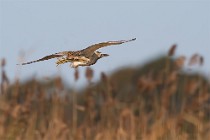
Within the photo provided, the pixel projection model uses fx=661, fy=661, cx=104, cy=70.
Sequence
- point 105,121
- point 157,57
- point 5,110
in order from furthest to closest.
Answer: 1. point 157,57
2. point 105,121
3. point 5,110

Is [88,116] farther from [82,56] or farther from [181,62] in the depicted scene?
[82,56]

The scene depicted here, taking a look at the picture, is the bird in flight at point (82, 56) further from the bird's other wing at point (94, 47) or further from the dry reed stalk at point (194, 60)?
the dry reed stalk at point (194, 60)

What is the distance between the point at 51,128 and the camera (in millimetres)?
4090

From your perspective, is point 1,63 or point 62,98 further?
point 62,98

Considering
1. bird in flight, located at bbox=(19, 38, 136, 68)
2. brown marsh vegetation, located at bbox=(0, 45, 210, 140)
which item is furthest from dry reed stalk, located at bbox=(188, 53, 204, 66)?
bird in flight, located at bbox=(19, 38, 136, 68)

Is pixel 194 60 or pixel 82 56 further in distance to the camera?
pixel 194 60

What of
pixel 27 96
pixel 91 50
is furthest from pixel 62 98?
pixel 91 50

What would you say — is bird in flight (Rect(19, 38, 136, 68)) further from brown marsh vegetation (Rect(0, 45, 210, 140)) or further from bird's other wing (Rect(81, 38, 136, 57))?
brown marsh vegetation (Rect(0, 45, 210, 140))

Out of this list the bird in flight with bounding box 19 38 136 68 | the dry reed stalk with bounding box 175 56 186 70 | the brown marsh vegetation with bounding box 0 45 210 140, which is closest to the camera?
the bird in flight with bounding box 19 38 136 68

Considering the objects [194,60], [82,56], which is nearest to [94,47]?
[82,56]

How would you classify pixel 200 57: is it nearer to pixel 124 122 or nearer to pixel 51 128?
pixel 124 122

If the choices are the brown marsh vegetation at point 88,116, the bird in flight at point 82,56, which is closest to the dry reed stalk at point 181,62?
the brown marsh vegetation at point 88,116

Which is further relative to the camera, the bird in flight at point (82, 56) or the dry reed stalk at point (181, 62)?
the dry reed stalk at point (181, 62)

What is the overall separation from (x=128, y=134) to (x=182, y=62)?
0.61m
